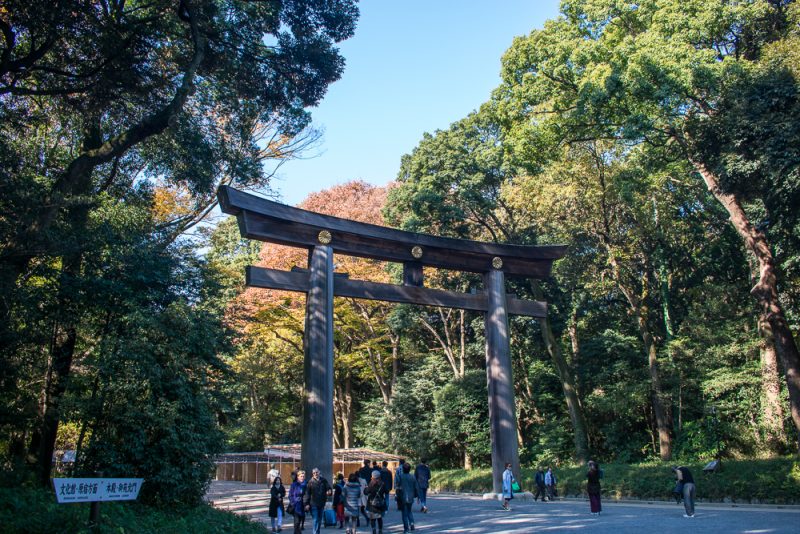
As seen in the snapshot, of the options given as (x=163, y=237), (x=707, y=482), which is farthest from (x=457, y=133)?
(x=707, y=482)

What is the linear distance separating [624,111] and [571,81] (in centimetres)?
263

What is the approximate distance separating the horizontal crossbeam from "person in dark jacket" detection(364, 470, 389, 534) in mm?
4909

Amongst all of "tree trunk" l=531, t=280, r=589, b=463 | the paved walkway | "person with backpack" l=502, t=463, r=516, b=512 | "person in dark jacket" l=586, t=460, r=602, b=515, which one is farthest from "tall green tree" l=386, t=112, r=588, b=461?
"person in dark jacket" l=586, t=460, r=602, b=515

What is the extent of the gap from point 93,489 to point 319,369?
6.49 metres

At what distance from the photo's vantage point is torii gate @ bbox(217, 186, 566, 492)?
42.5 feet

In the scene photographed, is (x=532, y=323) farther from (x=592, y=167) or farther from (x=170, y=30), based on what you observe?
(x=170, y=30)

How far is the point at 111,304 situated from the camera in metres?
12.3

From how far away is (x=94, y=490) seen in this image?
22.7 ft

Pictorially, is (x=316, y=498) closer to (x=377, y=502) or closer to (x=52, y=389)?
(x=377, y=502)

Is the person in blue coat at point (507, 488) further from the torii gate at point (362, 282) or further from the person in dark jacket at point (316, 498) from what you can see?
the person in dark jacket at point (316, 498)

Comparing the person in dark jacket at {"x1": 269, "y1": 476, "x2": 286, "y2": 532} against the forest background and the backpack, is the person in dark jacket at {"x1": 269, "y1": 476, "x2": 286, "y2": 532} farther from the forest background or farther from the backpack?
the backpack

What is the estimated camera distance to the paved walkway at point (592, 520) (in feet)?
33.0

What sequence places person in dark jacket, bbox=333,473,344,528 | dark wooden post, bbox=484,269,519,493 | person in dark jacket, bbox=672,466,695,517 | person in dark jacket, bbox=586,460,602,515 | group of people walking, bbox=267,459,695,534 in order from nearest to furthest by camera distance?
group of people walking, bbox=267,459,695,534 < person in dark jacket, bbox=333,473,344,528 < person in dark jacket, bbox=672,466,695,517 < person in dark jacket, bbox=586,460,602,515 < dark wooden post, bbox=484,269,519,493

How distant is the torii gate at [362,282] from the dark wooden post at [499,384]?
3 centimetres
